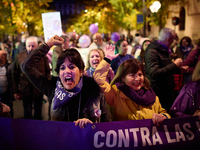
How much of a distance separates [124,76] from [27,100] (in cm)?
312

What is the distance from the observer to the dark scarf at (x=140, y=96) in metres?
3.04

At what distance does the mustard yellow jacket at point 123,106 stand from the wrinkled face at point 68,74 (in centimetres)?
56

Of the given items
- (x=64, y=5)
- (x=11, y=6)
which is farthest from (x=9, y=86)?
(x=64, y=5)

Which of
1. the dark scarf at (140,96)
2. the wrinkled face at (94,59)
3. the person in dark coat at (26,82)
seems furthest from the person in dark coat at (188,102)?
the person in dark coat at (26,82)

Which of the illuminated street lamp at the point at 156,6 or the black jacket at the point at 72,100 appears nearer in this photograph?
the black jacket at the point at 72,100

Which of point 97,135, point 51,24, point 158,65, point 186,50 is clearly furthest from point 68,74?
point 186,50

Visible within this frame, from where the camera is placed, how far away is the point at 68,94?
271 cm

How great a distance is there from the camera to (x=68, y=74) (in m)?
2.77

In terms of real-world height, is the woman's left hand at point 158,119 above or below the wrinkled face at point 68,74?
below

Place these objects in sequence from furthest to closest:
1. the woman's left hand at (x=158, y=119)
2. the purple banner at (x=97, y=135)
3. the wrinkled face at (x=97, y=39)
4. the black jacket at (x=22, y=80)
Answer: the wrinkled face at (x=97, y=39) → the black jacket at (x=22, y=80) → the woman's left hand at (x=158, y=119) → the purple banner at (x=97, y=135)

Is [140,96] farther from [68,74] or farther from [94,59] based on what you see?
[94,59]

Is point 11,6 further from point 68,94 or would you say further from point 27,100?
point 68,94

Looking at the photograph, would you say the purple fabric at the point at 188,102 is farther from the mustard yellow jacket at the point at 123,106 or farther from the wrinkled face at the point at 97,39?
the wrinkled face at the point at 97,39

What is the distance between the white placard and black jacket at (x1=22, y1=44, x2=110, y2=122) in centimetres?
598
